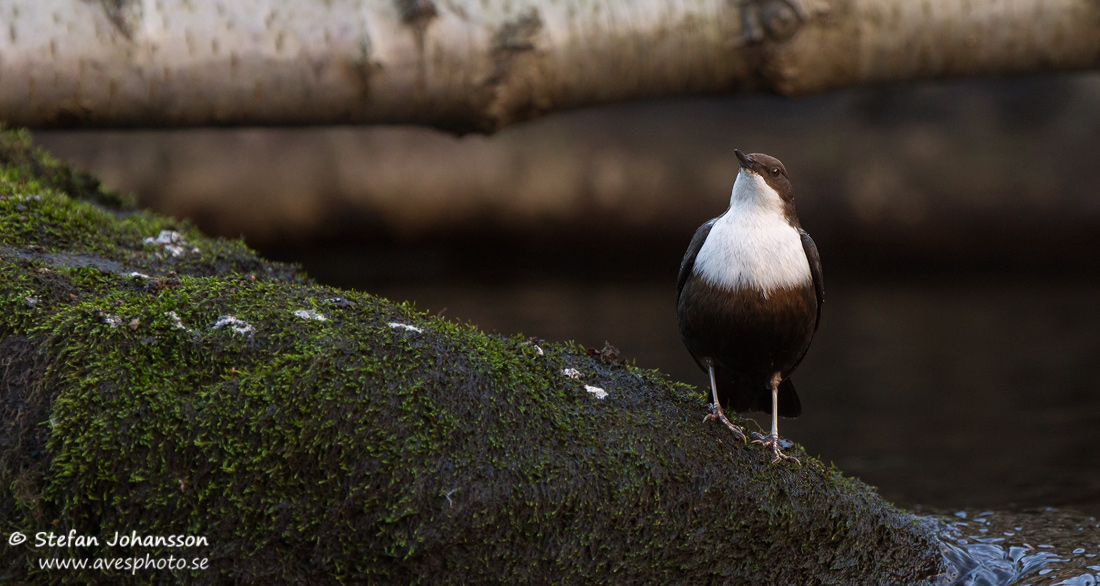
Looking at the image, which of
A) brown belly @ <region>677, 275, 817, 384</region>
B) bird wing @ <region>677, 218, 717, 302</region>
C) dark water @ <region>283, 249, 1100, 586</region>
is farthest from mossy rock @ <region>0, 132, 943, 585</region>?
dark water @ <region>283, 249, 1100, 586</region>

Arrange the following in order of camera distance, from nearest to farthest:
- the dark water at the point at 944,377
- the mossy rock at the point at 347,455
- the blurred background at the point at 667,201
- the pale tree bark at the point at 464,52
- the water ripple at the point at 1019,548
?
the mossy rock at the point at 347,455, the water ripple at the point at 1019,548, the dark water at the point at 944,377, the pale tree bark at the point at 464,52, the blurred background at the point at 667,201

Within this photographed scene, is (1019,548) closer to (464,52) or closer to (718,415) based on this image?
(718,415)

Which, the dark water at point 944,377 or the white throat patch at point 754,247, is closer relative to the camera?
the white throat patch at point 754,247

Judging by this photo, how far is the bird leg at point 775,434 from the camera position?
271cm

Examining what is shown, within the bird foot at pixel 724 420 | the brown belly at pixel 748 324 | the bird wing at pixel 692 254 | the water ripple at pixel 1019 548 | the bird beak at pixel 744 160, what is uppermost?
the bird beak at pixel 744 160

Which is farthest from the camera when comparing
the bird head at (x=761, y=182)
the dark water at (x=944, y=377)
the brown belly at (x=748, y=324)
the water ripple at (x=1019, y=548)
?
the dark water at (x=944, y=377)

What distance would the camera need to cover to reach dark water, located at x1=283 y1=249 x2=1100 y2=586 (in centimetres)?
344

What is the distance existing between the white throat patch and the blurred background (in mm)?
3216

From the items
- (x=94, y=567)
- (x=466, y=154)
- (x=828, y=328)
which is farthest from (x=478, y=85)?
(x=828, y=328)

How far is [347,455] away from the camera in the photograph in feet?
7.14

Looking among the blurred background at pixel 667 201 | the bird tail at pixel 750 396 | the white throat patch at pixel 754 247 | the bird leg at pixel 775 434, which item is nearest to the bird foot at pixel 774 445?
the bird leg at pixel 775 434

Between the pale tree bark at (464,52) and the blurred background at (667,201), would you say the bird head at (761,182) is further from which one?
the blurred background at (667,201)

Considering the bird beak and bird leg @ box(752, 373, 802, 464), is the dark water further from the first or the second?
the bird beak

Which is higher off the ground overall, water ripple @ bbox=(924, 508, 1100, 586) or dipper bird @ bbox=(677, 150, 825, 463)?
dipper bird @ bbox=(677, 150, 825, 463)
